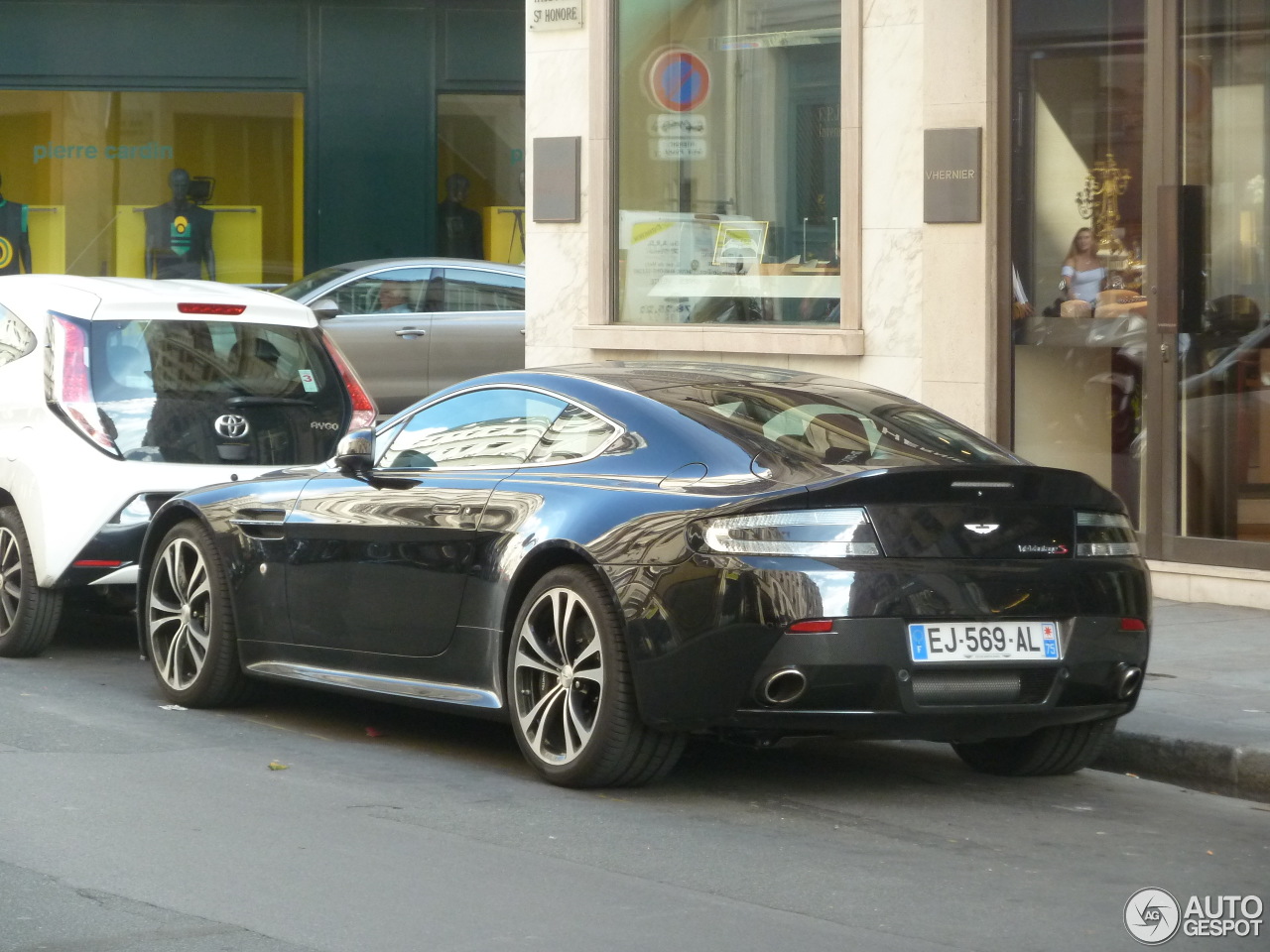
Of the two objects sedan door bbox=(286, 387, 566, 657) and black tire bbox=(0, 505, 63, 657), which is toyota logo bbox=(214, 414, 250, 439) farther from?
sedan door bbox=(286, 387, 566, 657)

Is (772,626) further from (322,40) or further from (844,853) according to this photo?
(322,40)

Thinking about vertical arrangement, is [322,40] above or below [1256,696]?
above

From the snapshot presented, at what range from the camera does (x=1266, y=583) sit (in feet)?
35.0

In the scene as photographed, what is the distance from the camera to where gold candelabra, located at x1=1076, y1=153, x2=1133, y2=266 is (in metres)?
11.7

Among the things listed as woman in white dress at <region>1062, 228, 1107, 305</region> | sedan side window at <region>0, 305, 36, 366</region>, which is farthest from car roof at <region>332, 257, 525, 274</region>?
sedan side window at <region>0, 305, 36, 366</region>

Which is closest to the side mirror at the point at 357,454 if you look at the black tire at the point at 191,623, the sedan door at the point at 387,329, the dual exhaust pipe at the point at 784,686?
the black tire at the point at 191,623

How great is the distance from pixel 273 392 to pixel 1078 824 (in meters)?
4.80

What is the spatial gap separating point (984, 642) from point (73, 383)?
189 inches

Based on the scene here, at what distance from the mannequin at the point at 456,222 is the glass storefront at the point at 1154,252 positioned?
10.8m

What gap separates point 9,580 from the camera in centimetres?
930

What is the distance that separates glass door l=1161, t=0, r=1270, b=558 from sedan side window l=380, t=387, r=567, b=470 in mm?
5191

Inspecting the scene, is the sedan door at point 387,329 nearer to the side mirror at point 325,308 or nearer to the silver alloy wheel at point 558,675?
the side mirror at point 325,308

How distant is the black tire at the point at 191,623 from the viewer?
796 cm

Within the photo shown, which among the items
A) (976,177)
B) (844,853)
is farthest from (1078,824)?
(976,177)
